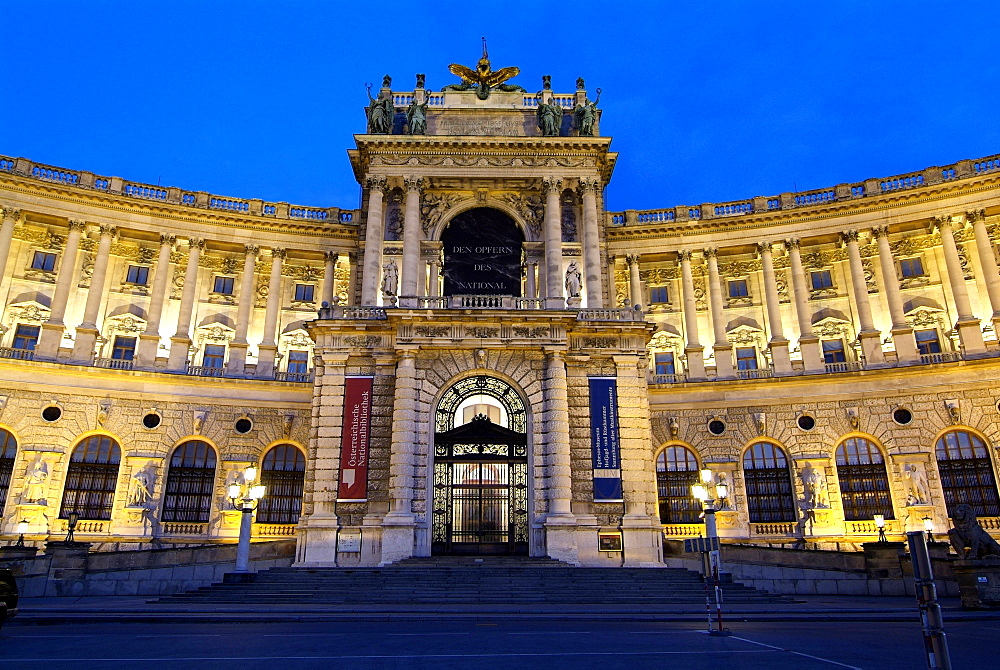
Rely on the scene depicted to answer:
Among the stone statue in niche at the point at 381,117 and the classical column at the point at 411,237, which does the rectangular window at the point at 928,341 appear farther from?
the stone statue in niche at the point at 381,117

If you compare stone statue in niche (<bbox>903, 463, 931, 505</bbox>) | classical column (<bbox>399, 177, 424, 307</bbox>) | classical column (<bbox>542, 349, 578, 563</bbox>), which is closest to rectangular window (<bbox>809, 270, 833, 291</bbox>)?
stone statue in niche (<bbox>903, 463, 931, 505</bbox>)

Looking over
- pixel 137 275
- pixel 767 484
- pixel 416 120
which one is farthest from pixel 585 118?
pixel 137 275

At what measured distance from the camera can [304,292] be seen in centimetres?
4456

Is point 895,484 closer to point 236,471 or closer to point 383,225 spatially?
point 383,225

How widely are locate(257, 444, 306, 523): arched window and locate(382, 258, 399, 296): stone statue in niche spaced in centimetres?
1163

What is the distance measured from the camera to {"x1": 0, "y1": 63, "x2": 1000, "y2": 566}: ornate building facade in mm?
29281

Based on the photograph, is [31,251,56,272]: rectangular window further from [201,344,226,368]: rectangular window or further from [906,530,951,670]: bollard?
[906,530,951,670]: bollard

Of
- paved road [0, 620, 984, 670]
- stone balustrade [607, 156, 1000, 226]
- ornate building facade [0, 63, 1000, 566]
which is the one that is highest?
stone balustrade [607, 156, 1000, 226]

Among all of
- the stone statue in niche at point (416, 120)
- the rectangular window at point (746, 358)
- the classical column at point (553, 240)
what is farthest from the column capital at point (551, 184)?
the rectangular window at point (746, 358)

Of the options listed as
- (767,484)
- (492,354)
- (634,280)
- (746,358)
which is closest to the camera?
(492,354)

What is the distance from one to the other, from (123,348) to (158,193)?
10025 millimetres

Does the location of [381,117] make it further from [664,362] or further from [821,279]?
[821,279]

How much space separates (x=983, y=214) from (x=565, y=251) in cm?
2458

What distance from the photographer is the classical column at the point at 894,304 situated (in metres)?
37.0
